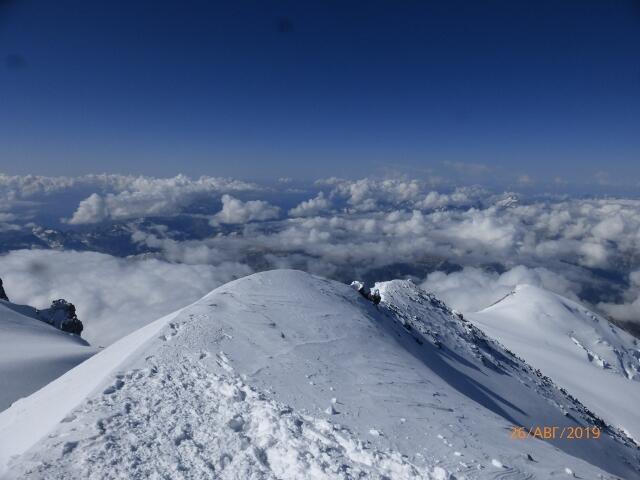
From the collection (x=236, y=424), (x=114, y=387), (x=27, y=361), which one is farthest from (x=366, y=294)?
(x=27, y=361)

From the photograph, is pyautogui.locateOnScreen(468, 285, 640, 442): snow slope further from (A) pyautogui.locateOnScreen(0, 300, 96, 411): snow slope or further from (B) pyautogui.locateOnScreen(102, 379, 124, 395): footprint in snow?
(A) pyautogui.locateOnScreen(0, 300, 96, 411): snow slope

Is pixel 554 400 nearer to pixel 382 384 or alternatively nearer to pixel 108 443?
pixel 382 384

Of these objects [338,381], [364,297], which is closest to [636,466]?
[364,297]

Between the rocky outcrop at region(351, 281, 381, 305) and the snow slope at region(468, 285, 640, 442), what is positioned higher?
the rocky outcrop at region(351, 281, 381, 305)

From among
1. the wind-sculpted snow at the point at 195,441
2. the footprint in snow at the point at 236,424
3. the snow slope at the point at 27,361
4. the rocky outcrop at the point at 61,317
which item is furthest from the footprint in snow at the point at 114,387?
the rocky outcrop at the point at 61,317
